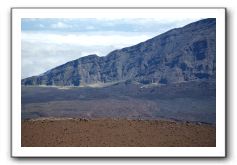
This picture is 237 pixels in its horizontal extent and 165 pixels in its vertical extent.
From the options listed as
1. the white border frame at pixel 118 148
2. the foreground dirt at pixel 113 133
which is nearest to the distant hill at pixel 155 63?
the white border frame at pixel 118 148

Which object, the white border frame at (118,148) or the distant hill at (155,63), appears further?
the distant hill at (155,63)

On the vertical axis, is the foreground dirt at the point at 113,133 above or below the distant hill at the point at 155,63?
below

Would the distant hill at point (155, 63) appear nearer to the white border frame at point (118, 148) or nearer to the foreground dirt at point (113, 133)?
the white border frame at point (118, 148)

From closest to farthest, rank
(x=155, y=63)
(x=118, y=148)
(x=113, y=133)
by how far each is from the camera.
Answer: (x=118, y=148) → (x=113, y=133) → (x=155, y=63)

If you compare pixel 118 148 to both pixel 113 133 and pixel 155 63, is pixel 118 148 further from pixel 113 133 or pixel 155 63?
pixel 155 63

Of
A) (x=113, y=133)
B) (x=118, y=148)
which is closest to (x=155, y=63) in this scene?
(x=113, y=133)
